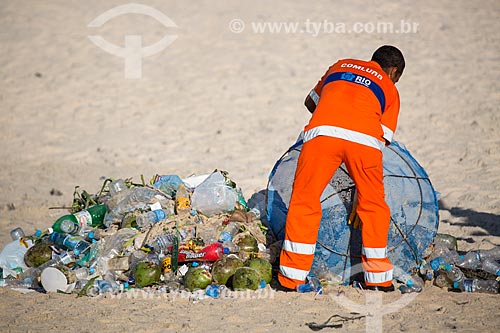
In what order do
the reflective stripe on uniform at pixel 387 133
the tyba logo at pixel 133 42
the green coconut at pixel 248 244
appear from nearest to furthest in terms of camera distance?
the reflective stripe on uniform at pixel 387 133 → the green coconut at pixel 248 244 → the tyba logo at pixel 133 42

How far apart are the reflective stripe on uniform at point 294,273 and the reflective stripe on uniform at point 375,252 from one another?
488mm

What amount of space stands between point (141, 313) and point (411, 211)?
7.51 ft

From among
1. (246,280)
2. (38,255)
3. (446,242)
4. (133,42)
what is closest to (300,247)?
(246,280)

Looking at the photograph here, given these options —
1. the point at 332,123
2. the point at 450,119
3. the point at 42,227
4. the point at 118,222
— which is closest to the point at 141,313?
the point at 118,222

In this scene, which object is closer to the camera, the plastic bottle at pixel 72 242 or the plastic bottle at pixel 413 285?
the plastic bottle at pixel 413 285

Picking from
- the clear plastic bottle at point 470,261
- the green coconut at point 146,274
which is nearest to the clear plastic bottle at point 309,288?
the green coconut at point 146,274

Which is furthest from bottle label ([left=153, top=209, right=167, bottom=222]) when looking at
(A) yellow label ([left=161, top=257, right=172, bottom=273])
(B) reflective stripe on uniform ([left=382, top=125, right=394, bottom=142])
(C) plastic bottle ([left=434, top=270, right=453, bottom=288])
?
(C) plastic bottle ([left=434, top=270, right=453, bottom=288])

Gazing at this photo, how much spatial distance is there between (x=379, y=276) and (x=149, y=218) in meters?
2.07

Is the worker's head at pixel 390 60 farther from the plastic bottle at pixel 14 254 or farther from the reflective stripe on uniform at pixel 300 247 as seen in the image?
the plastic bottle at pixel 14 254

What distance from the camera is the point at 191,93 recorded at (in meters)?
11.3

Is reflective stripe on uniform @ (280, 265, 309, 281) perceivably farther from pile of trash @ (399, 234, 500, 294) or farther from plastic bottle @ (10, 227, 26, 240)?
plastic bottle @ (10, 227, 26, 240)

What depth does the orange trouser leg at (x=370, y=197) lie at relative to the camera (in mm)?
5328

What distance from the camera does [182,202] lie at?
638cm

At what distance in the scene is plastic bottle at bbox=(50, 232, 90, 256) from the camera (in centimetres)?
622
